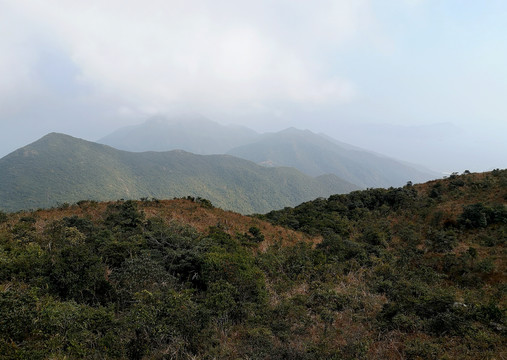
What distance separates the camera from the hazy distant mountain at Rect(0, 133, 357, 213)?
112 meters

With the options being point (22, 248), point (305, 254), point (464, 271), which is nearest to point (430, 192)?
point (464, 271)

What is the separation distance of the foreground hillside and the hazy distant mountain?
112681 mm

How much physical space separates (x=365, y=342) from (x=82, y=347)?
5.36 metres

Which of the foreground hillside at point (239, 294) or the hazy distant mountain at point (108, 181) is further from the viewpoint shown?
the hazy distant mountain at point (108, 181)

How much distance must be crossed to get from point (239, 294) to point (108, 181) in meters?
162

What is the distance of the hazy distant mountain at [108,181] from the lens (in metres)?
112

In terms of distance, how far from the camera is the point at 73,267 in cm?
610

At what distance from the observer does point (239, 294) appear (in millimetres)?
6492

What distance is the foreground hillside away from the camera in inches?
173

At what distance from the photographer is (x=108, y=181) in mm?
142125

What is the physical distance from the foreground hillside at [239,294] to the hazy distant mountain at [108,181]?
112681mm

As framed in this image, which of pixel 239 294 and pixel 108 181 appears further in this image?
pixel 108 181

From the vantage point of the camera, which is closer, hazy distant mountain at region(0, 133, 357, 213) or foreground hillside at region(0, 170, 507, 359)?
foreground hillside at region(0, 170, 507, 359)

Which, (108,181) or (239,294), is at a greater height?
(108,181)
